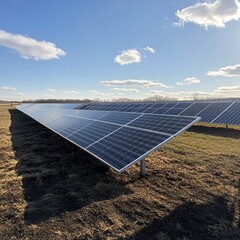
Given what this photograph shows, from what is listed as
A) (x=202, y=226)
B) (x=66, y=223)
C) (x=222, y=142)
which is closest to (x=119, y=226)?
(x=66, y=223)

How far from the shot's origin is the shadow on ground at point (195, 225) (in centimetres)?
554

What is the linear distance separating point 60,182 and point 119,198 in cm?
250

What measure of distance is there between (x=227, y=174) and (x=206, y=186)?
1.71 meters

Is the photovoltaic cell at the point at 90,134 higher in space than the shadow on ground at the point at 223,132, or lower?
higher

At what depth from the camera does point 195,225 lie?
595 cm

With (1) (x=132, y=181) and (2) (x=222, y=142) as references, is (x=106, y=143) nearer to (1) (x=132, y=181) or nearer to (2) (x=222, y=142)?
(1) (x=132, y=181)

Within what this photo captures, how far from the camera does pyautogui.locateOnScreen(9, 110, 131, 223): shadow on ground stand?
695 cm

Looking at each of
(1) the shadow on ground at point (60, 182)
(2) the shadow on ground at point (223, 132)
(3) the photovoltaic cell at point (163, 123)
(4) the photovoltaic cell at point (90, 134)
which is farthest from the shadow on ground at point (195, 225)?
(2) the shadow on ground at point (223, 132)

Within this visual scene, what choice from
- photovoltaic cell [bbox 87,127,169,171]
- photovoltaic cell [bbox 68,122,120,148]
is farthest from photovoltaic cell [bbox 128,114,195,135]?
photovoltaic cell [bbox 68,122,120,148]

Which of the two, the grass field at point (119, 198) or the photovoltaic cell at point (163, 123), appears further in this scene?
the photovoltaic cell at point (163, 123)

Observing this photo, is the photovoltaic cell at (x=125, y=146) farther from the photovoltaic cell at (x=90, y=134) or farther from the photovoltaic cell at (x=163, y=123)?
the photovoltaic cell at (x=90, y=134)

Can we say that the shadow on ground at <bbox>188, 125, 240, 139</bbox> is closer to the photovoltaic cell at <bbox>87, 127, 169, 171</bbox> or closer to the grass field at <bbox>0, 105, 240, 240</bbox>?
the grass field at <bbox>0, 105, 240, 240</bbox>

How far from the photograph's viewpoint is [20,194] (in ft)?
25.5

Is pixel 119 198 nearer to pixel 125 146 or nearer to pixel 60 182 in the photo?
pixel 125 146
